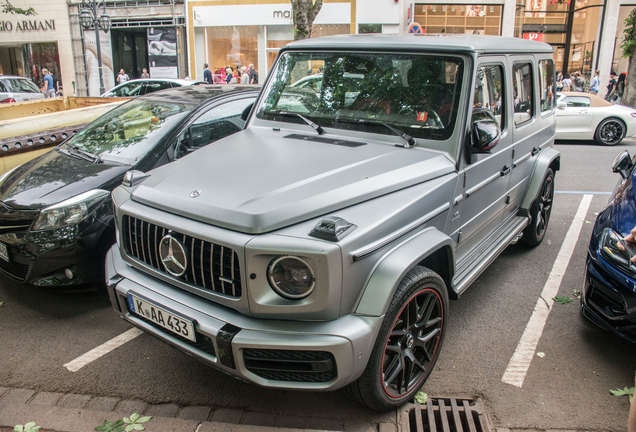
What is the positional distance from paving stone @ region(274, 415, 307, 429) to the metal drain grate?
0.55 m

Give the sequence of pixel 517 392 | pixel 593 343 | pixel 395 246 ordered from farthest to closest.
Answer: pixel 593 343, pixel 517 392, pixel 395 246

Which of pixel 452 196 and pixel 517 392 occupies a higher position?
pixel 452 196

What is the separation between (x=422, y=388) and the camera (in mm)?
3094

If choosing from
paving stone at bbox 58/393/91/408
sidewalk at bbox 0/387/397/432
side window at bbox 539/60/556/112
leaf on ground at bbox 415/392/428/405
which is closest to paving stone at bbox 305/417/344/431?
sidewalk at bbox 0/387/397/432

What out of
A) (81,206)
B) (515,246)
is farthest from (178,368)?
(515,246)

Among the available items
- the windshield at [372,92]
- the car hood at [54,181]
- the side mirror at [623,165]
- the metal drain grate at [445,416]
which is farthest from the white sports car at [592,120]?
the car hood at [54,181]

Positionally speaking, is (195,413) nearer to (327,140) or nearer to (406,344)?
(406,344)

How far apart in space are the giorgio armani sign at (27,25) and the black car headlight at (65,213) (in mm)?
27486

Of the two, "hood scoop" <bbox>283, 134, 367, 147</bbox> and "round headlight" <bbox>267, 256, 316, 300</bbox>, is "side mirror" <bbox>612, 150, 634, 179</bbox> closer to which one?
"hood scoop" <bbox>283, 134, 367, 147</bbox>

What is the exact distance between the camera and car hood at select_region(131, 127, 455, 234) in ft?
7.92

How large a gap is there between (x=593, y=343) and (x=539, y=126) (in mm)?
2145

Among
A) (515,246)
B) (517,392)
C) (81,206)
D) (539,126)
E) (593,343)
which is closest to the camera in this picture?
(517,392)

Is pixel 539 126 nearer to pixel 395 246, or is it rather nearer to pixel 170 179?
pixel 395 246

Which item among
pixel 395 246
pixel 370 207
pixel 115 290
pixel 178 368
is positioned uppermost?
pixel 370 207
